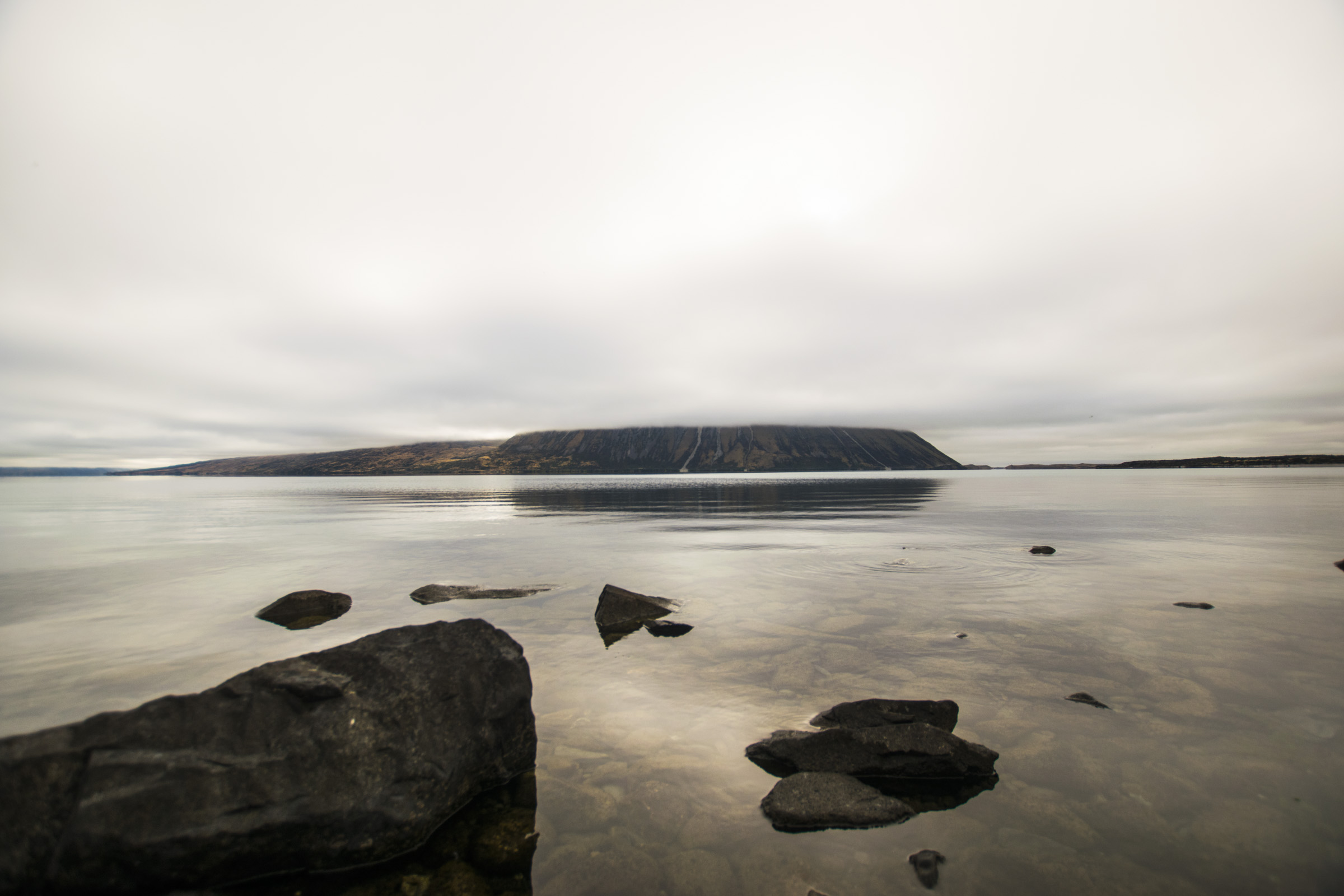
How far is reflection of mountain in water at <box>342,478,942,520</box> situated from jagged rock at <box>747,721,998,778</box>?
47991 millimetres

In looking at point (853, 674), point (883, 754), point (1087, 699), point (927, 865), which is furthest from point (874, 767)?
point (1087, 699)

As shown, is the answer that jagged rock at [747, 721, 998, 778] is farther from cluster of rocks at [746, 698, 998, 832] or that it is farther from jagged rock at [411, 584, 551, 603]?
jagged rock at [411, 584, 551, 603]

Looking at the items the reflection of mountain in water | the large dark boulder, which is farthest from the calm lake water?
the reflection of mountain in water

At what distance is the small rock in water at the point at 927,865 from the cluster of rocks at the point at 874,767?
A: 74 centimetres

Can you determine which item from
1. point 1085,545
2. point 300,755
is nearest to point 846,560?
point 1085,545

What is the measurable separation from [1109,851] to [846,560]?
22.2m

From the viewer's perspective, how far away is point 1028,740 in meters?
9.72

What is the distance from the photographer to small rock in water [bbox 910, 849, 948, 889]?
6.51 metres

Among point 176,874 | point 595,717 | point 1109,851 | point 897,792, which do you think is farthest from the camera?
point 595,717

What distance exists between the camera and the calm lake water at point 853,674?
6.98 metres

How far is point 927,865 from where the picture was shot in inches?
263

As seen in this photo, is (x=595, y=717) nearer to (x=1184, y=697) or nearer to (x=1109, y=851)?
(x=1109, y=851)

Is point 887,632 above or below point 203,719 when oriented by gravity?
below

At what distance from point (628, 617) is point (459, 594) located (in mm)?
8090
